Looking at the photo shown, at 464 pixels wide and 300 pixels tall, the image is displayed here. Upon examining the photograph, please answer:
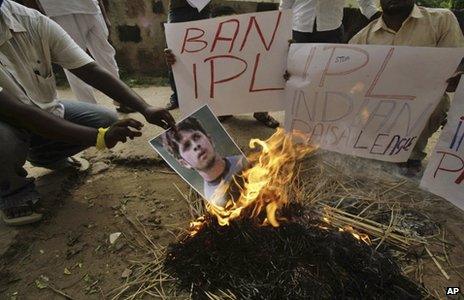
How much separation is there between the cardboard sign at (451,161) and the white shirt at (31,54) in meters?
2.99

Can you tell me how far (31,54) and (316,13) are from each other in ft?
9.67

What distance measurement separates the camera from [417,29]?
119 inches

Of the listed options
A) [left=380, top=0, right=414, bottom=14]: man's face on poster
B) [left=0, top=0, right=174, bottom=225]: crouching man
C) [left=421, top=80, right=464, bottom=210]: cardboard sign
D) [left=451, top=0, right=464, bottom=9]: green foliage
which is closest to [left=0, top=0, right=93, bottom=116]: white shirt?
[left=0, top=0, right=174, bottom=225]: crouching man

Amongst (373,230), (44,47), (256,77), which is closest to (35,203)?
(44,47)

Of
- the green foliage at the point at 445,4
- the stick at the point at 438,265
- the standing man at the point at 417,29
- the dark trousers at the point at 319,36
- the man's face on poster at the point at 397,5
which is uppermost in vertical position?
the man's face on poster at the point at 397,5

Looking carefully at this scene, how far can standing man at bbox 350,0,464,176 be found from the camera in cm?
292

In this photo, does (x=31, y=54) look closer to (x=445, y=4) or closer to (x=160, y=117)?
(x=160, y=117)

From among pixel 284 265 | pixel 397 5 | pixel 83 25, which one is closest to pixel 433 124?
pixel 397 5

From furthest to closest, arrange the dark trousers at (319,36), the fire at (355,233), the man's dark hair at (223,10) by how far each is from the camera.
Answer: the man's dark hair at (223,10), the dark trousers at (319,36), the fire at (355,233)

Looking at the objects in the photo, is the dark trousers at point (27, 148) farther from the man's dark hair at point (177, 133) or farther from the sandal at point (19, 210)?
the man's dark hair at point (177, 133)

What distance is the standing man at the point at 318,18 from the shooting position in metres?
3.78

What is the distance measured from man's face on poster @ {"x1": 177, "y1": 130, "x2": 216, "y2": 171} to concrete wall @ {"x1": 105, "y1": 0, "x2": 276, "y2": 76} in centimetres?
415

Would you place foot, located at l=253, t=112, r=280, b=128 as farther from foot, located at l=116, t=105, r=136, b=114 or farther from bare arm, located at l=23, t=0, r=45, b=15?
bare arm, located at l=23, t=0, r=45, b=15

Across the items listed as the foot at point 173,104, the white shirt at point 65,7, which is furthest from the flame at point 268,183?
the white shirt at point 65,7
